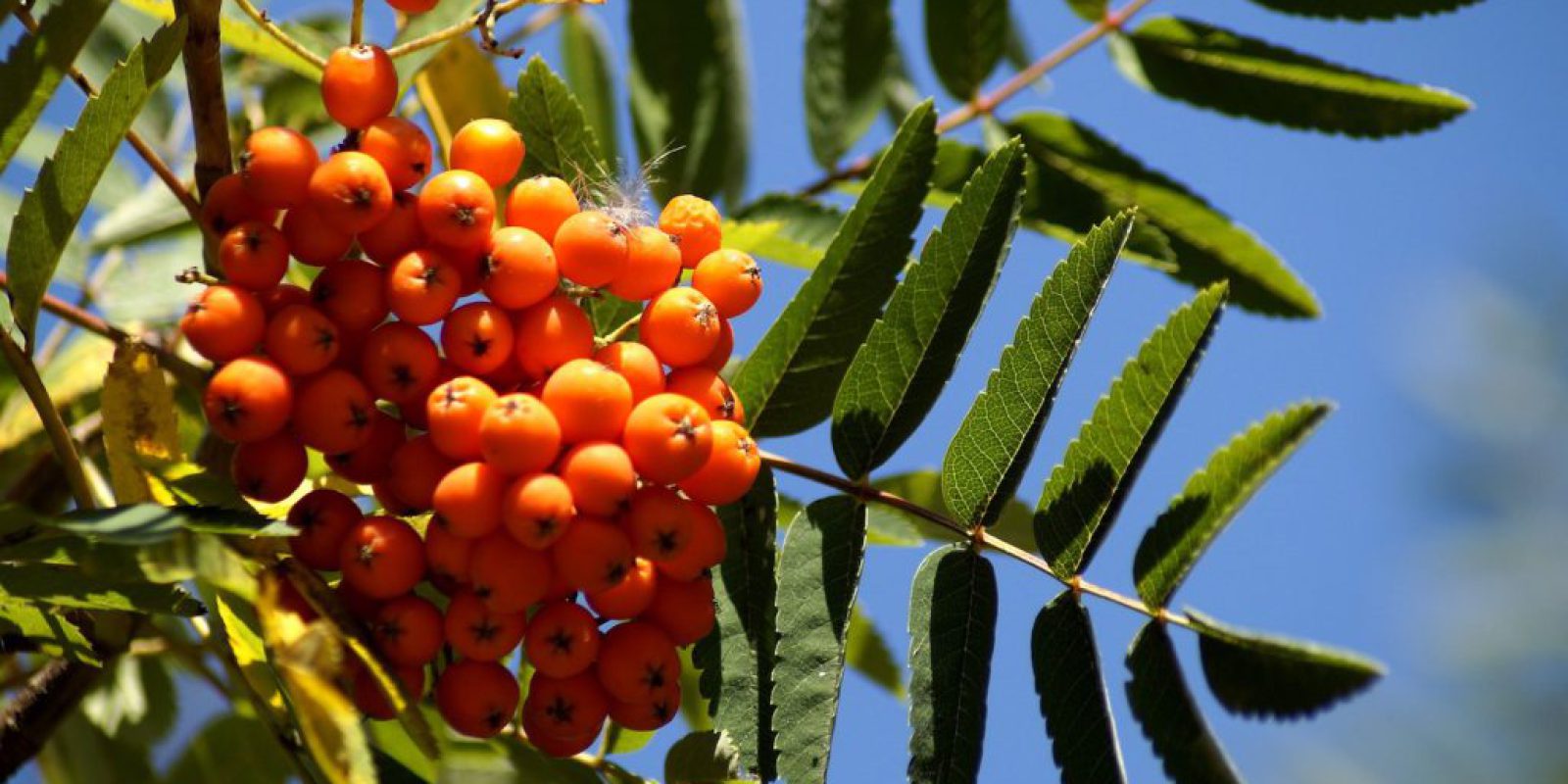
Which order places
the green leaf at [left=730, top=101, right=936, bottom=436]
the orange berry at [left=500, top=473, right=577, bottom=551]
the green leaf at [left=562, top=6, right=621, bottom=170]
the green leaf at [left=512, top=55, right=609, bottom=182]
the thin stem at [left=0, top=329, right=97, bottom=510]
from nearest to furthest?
1. the orange berry at [left=500, top=473, right=577, bottom=551]
2. the thin stem at [left=0, top=329, right=97, bottom=510]
3. the green leaf at [left=730, top=101, right=936, bottom=436]
4. the green leaf at [left=512, top=55, right=609, bottom=182]
5. the green leaf at [left=562, top=6, right=621, bottom=170]

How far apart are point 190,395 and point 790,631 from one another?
4.21 feet

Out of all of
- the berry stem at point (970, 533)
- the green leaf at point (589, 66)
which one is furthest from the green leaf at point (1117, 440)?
the green leaf at point (589, 66)

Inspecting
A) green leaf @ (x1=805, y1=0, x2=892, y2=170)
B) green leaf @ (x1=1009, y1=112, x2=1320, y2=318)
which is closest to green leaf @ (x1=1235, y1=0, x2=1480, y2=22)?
green leaf @ (x1=1009, y1=112, x2=1320, y2=318)

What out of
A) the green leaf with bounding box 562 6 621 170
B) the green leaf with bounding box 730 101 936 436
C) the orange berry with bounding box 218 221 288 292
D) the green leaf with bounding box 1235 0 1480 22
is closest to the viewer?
the orange berry with bounding box 218 221 288 292

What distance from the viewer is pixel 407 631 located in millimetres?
1479

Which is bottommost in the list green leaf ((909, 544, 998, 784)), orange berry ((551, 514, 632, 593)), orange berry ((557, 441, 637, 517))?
green leaf ((909, 544, 998, 784))

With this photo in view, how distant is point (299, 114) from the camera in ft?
9.23

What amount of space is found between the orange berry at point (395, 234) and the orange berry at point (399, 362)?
9 cm

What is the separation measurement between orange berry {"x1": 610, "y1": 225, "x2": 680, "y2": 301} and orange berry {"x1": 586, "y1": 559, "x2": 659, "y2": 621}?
0.30 meters

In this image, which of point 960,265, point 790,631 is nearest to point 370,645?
point 790,631

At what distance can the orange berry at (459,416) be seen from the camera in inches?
57.6

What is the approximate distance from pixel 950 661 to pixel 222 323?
2.79ft

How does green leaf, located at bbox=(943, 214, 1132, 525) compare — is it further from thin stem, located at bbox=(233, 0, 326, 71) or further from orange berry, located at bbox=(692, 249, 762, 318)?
thin stem, located at bbox=(233, 0, 326, 71)

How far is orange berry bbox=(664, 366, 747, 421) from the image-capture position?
62.5 inches
